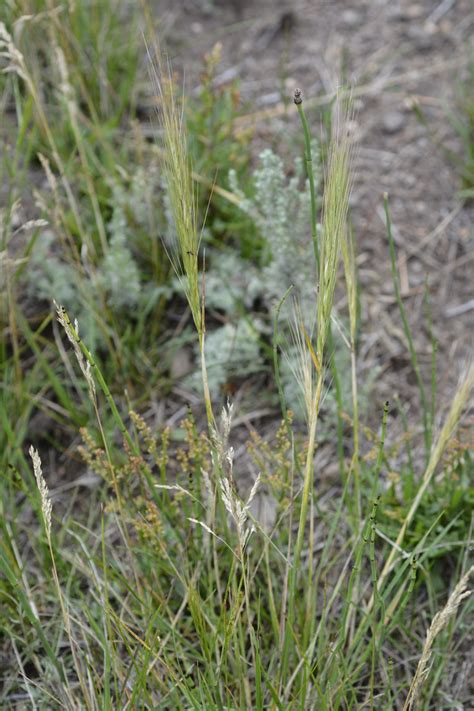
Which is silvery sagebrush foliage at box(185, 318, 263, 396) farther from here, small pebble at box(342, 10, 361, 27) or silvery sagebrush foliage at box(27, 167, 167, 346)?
small pebble at box(342, 10, 361, 27)

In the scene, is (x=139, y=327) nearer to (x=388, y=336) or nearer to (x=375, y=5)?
(x=388, y=336)

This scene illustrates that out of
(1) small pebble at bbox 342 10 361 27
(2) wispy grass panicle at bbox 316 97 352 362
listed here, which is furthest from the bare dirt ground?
(2) wispy grass panicle at bbox 316 97 352 362

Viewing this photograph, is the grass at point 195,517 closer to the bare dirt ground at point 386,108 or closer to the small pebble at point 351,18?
the bare dirt ground at point 386,108

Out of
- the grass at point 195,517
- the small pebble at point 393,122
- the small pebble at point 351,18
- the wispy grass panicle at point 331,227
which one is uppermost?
the small pebble at point 351,18

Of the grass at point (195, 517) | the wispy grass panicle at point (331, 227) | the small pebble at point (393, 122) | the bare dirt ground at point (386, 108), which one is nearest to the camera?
the wispy grass panicle at point (331, 227)

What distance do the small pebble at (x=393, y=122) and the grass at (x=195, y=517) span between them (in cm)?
66

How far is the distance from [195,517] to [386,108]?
2.09 m

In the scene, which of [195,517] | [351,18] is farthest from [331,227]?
[351,18]

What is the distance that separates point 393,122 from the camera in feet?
10.1

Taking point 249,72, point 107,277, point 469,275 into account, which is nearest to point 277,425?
point 107,277

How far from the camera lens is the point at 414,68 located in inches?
127

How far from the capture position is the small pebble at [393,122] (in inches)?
121

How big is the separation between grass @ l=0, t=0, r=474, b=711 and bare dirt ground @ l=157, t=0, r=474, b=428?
0.94 feet

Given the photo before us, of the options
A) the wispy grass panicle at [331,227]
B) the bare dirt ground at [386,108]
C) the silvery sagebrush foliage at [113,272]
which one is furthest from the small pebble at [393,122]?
the wispy grass panicle at [331,227]
